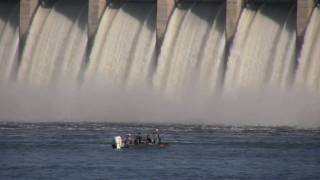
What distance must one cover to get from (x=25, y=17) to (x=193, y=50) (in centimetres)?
1461

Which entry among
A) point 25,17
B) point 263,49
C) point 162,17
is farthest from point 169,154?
point 25,17

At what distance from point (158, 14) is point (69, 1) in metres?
10.3

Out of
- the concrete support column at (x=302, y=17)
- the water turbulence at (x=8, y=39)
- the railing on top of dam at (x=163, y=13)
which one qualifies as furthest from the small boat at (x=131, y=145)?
the water turbulence at (x=8, y=39)

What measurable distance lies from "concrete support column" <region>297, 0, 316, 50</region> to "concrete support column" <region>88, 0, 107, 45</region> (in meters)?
17.1

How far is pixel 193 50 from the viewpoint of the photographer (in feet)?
339

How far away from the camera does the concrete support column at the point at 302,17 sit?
97.1 m

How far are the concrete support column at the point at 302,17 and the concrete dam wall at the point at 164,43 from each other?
68 mm

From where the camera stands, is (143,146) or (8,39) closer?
(143,146)

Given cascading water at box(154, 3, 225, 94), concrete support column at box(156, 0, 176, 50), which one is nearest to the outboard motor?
cascading water at box(154, 3, 225, 94)

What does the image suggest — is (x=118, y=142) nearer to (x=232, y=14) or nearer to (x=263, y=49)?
(x=263, y=49)

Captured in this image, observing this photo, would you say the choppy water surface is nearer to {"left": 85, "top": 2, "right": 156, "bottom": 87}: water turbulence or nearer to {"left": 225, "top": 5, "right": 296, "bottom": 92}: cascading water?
{"left": 225, "top": 5, "right": 296, "bottom": 92}: cascading water

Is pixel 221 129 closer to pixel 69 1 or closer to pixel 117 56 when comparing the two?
pixel 117 56

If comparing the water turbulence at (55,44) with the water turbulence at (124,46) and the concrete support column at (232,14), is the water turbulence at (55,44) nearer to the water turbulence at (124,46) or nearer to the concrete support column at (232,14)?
the water turbulence at (124,46)

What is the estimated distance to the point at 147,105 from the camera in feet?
345
